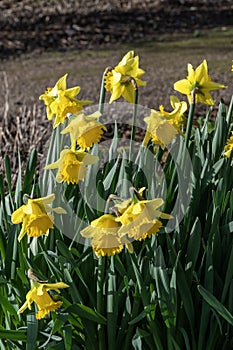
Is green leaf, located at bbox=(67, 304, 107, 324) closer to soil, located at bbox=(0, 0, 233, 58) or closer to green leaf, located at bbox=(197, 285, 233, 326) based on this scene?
green leaf, located at bbox=(197, 285, 233, 326)

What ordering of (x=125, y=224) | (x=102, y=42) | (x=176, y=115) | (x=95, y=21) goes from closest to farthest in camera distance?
(x=125, y=224) < (x=176, y=115) < (x=102, y=42) < (x=95, y=21)

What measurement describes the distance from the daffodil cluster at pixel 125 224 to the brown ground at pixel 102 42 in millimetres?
2997

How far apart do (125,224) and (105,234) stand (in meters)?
0.08

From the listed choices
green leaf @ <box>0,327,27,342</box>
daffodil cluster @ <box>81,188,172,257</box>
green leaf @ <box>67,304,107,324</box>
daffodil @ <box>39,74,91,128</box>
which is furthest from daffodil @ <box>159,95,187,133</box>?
green leaf @ <box>0,327,27,342</box>

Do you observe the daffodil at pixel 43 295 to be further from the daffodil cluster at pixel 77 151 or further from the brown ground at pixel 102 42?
the brown ground at pixel 102 42

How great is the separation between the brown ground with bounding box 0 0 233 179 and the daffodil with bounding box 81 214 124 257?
299cm

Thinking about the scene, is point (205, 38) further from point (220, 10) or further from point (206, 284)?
point (206, 284)

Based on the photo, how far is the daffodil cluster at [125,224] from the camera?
1.79 meters

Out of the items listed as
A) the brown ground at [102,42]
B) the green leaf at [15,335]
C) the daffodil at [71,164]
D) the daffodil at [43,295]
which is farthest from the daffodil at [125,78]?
the brown ground at [102,42]

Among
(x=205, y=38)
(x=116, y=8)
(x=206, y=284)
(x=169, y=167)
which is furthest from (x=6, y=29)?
(x=206, y=284)

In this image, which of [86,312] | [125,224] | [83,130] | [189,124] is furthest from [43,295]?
[189,124]

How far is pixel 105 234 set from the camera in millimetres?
1850

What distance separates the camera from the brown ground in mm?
5648

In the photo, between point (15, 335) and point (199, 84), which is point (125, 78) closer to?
point (199, 84)
